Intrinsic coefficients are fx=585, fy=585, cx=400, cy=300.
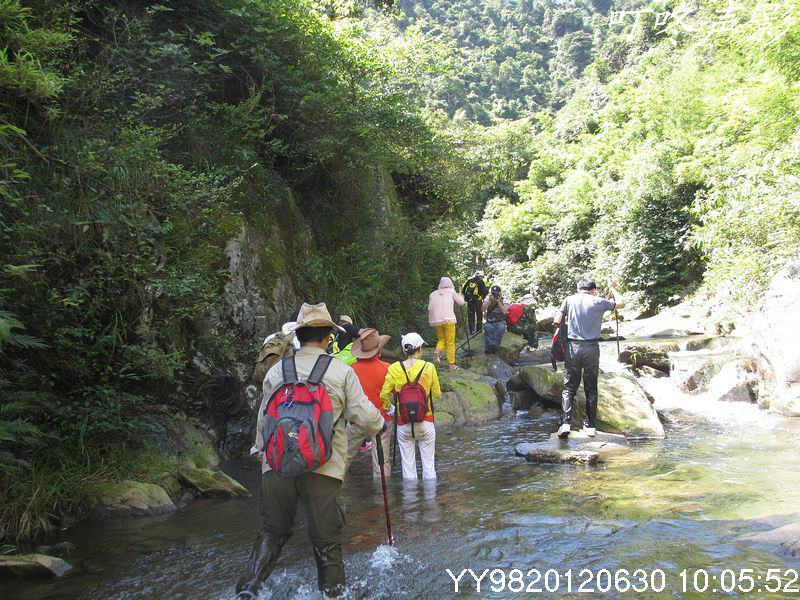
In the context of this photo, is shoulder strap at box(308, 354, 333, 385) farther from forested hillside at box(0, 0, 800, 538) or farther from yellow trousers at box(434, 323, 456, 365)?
yellow trousers at box(434, 323, 456, 365)

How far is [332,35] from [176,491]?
9166 mm

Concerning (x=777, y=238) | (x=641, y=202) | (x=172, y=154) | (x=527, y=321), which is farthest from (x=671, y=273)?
(x=172, y=154)

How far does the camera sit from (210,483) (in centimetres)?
681

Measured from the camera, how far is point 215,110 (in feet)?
34.2

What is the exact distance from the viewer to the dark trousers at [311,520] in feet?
12.3

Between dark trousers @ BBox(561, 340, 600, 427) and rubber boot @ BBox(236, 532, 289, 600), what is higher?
dark trousers @ BBox(561, 340, 600, 427)

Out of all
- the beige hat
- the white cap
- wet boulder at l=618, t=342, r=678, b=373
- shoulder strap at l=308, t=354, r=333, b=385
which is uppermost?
the beige hat

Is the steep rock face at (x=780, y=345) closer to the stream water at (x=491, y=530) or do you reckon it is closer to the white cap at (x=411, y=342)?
the stream water at (x=491, y=530)

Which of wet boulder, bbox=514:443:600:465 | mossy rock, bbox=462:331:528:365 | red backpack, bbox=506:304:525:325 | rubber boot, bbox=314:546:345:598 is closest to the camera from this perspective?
rubber boot, bbox=314:546:345:598

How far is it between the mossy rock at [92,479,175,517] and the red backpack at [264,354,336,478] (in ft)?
10.7

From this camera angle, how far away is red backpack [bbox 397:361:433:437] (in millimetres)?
6711

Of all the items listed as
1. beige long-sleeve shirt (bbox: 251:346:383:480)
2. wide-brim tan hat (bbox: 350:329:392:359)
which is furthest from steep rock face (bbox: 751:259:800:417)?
beige long-sleeve shirt (bbox: 251:346:383:480)

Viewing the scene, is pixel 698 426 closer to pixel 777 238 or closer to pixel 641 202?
pixel 777 238

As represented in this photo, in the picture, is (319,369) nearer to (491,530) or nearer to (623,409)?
(491,530)
